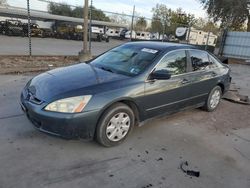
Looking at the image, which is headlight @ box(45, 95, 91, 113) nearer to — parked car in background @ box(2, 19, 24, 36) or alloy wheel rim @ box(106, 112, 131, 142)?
alloy wheel rim @ box(106, 112, 131, 142)

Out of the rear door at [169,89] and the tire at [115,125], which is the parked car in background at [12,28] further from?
the tire at [115,125]

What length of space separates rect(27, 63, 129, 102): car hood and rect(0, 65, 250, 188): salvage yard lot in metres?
0.71

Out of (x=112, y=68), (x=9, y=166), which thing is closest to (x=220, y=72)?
(x=112, y=68)

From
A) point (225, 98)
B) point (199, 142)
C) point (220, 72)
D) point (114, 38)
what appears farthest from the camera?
point (114, 38)

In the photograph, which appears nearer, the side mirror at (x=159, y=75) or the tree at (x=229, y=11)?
the side mirror at (x=159, y=75)

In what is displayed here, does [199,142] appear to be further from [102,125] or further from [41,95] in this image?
[41,95]

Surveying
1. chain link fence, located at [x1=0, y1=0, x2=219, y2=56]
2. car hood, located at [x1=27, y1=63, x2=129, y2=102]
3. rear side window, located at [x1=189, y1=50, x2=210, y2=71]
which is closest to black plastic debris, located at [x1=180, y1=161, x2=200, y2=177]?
car hood, located at [x1=27, y1=63, x2=129, y2=102]

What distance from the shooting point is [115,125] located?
3695mm

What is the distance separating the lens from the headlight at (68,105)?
10.8ft

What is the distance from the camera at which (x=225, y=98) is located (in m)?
6.82

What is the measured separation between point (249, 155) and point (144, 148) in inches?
63.9

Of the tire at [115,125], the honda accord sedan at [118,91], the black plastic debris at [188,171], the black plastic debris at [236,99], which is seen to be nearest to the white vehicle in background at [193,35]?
the black plastic debris at [236,99]

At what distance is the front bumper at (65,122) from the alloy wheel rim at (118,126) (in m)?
0.28

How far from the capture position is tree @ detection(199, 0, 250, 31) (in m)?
21.0
